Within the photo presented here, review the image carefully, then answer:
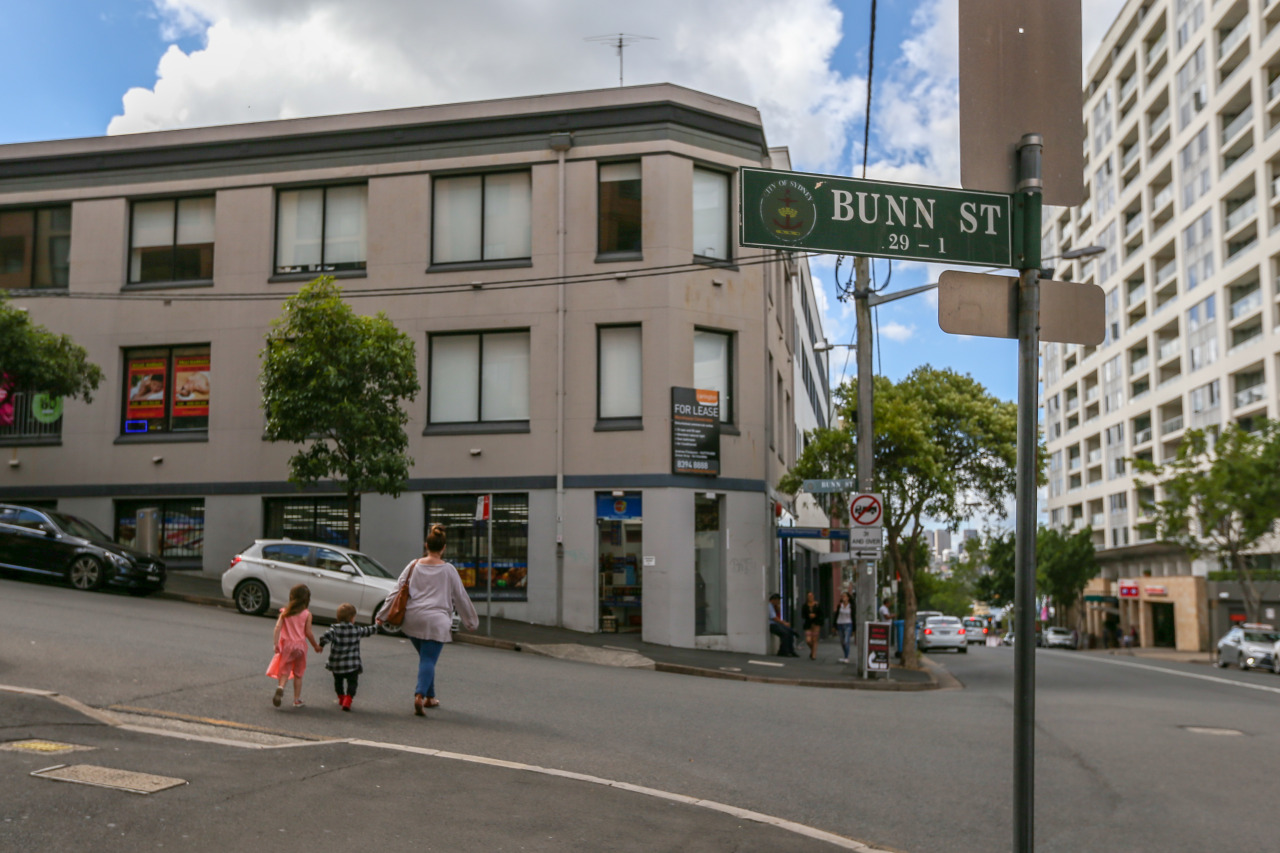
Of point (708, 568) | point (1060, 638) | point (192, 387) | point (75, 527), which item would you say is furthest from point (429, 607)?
point (1060, 638)

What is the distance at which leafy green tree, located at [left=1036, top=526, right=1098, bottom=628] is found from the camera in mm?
71625

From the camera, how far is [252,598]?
19.7m

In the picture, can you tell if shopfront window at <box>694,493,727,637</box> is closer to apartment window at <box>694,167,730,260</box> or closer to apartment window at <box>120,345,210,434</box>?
apartment window at <box>694,167,730,260</box>

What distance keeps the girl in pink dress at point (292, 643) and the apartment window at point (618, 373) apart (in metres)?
13.5

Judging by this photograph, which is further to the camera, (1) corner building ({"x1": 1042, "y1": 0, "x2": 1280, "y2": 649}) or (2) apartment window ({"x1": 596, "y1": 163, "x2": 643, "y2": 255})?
(1) corner building ({"x1": 1042, "y1": 0, "x2": 1280, "y2": 649})

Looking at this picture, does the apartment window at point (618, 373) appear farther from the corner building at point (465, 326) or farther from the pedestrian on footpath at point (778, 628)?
the pedestrian on footpath at point (778, 628)

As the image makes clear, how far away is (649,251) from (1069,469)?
215 ft

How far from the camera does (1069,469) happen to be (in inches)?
3196

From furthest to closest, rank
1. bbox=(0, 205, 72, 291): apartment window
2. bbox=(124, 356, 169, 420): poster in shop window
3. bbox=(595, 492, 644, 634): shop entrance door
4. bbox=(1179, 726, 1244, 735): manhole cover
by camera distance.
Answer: bbox=(0, 205, 72, 291): apartment window
bbox=(124, 356, 169, 420): poster in shop window
bbox=(595, 492, 644, 634): shop entrance door
bbox=(1179, 726, 1244, 735): manhole cover

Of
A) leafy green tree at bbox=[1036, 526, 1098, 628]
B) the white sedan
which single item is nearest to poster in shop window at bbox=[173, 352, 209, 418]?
the white sedan

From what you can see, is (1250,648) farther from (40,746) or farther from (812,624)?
(40,746)

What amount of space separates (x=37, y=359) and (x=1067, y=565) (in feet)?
207

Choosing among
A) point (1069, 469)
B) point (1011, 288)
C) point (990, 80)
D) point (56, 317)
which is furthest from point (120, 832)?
point (1069, 469)

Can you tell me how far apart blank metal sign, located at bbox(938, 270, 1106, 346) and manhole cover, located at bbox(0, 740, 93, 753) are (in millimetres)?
6392
